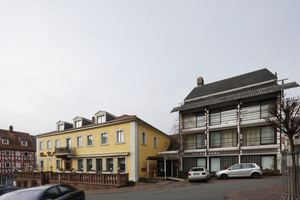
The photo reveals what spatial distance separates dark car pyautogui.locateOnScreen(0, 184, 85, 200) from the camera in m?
7.32

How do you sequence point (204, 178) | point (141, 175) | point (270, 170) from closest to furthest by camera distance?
point (204, 178)
point (270, 170)
point (141, 175)

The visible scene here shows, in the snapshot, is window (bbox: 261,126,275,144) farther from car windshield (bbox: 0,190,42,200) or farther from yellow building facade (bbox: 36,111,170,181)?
car windshield (bbox: 0,190,42,200)

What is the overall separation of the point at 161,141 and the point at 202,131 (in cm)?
593

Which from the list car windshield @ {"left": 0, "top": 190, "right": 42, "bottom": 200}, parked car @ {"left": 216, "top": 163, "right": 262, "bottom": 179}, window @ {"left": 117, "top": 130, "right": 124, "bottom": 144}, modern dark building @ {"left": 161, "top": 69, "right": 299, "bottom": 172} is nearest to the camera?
car windshield @ {"left": 0, "top": 190, "right": 42, "bottom": 200}

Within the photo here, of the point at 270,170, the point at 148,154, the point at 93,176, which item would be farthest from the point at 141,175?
the point at 270,170

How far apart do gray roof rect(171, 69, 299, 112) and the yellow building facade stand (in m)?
5.95

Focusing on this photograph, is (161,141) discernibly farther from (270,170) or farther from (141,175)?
(270,170)

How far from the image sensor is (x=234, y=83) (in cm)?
2841

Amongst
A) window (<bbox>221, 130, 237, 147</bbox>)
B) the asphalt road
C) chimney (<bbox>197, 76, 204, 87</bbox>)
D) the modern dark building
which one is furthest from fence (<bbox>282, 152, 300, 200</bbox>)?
chimney (<bbox>197, 76, 204, 87</bbox>)

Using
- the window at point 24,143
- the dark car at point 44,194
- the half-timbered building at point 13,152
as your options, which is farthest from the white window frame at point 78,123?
the window at point 24,143

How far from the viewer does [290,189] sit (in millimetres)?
8758

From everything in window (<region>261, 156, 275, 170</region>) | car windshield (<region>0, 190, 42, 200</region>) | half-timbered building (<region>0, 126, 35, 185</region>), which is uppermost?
A: car windshield (<region>0, 190, 42, 200</region>)

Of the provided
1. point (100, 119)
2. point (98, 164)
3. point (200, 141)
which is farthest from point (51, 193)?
point (200, 141)

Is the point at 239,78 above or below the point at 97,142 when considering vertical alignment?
above
